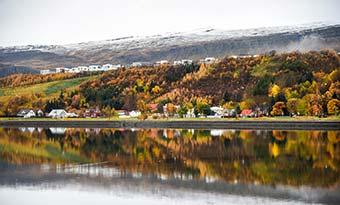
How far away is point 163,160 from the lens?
16.9m

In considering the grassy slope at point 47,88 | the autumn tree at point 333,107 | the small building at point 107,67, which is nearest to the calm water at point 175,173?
the autumn tree at point 333,107

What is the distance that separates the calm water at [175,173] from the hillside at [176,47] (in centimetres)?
3197

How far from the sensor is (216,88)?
1780 inches

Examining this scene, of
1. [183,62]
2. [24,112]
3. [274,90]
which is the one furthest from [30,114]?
[274,90]

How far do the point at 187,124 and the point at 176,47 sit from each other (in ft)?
94.3

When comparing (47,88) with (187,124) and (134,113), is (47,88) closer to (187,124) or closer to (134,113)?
(134,113)

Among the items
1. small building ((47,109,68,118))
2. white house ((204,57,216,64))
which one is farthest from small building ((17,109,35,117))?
white house ((204,57,216,64))

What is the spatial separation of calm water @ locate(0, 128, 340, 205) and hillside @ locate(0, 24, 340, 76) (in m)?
32.0

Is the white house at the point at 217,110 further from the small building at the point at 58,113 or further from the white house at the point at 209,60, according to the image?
the white house at the point at 209,60

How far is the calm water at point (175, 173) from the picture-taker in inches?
456

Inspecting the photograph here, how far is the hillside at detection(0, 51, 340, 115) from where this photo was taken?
37812 millimetres

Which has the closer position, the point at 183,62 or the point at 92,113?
the point at 92,113

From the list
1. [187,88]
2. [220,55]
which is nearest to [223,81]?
[187,88]

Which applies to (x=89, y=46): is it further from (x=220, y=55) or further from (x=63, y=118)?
(x=63, y=118)
